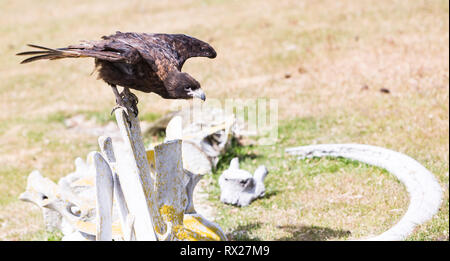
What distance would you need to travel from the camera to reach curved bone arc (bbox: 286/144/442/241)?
5.74 meters

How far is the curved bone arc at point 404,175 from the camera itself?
18.8 ft

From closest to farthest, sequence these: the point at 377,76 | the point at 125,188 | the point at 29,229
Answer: the point at 125,188 < the point at 29,229 < the point at 377,76

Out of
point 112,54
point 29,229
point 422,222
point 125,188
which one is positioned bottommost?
point 29,229

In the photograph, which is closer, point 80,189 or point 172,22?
point 80,189

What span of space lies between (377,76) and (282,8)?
18.6ft

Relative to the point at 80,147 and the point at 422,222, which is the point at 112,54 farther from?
the point at 80,147

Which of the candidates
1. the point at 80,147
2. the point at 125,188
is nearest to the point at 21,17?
the point at 80,147

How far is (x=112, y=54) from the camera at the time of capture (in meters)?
4.09

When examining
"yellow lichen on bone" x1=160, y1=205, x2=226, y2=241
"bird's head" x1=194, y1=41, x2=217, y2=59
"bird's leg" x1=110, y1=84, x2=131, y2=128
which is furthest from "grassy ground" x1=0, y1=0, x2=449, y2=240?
"bird's leg" x1=110, y1=84, x2=131, y2=128

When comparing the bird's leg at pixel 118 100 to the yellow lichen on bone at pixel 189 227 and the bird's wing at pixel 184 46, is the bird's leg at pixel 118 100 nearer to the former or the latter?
the bird's wing at pixel 184 46

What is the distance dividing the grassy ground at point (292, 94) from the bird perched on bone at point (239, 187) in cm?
13

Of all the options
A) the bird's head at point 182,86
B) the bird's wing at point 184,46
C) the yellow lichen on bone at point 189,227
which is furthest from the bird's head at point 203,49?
the yellow lichen on bone at point 189,227

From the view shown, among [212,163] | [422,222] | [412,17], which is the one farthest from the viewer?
[412,17]

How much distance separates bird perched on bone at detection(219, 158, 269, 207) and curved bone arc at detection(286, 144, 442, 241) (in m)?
1.31
